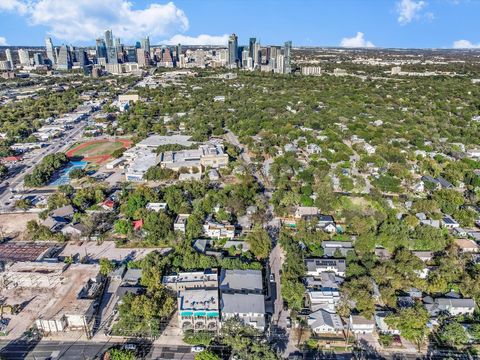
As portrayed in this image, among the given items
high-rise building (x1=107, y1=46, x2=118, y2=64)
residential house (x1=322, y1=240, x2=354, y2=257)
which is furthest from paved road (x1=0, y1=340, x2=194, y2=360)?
high-rise building (x1=107, y1=46, x2=118, y2=64)

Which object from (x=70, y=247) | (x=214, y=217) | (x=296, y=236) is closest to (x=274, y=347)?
(x=296, y=236)

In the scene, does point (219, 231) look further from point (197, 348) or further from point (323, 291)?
point (197, 348)

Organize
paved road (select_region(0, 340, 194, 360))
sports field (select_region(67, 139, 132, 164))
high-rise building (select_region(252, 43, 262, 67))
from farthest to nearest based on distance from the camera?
high-rise building (select_region(252, 43, 262, 67)) < sports field (select_region(67, 139, 132, 164)) < paved road (select_region(0, 340, 194, 360))

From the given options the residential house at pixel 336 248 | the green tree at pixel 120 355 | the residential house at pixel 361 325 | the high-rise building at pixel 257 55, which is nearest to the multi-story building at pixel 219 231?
the residential house at pixel 336 248

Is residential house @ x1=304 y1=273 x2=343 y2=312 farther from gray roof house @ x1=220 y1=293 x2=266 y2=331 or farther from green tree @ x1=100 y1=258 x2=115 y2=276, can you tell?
green tree @ x1=100 y1=258 x2=115 y2=276

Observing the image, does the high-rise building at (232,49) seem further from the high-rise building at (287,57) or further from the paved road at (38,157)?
the paved road at (38,157)

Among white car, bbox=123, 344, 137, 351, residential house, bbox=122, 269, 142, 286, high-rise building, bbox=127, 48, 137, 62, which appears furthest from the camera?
high-rise building, bbox=127, 48, 137, 62

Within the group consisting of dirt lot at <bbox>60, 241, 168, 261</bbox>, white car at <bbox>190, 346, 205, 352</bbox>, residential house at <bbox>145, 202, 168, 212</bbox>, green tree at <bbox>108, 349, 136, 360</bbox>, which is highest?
residential house at <bbox>145, 202, 168, 212</bbox>
